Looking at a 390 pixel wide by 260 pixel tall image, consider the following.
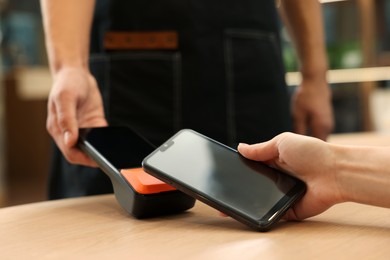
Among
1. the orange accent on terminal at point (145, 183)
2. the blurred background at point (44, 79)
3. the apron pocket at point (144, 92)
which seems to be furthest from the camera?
the blurred background at point (44, 79)

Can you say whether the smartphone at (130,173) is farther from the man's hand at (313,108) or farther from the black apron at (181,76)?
the man's hand at (313,108)

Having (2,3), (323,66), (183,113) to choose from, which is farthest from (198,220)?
(2,3)

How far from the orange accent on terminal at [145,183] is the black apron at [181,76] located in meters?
0.33

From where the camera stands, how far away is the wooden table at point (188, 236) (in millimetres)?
469

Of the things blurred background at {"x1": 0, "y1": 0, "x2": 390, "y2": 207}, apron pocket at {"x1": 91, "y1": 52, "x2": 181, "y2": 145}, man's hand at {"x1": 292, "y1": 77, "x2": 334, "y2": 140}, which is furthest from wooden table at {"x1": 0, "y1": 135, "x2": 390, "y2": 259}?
blurred background at {"x1": 0, "y1": 0, "x2": 390, "y2": 207}

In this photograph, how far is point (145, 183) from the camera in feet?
1.99

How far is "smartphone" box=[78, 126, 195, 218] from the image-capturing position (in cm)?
61

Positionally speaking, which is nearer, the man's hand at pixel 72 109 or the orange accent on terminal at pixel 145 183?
the orange accent on terminal at pixel 145 183

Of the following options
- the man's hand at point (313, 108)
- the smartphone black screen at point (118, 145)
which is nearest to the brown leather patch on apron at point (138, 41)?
the smartphone black screen at point (118, 145)

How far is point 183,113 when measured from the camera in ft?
3.32

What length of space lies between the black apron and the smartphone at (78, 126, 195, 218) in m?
0.22

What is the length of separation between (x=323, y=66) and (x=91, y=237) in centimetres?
83

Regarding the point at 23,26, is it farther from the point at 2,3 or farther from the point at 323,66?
the point at 323,66

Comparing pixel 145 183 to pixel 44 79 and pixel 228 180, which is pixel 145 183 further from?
pixel 44 79
